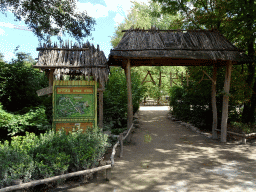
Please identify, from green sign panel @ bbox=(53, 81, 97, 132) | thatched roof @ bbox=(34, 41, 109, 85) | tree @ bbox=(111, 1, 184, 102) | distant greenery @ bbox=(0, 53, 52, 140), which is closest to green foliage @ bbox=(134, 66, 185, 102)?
tree @ bbox=(111, 1, 184, 102)

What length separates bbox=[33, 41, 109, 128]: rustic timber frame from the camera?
735 cm

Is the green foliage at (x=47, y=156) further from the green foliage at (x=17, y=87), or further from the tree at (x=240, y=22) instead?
the tree at (x=240, y=22)

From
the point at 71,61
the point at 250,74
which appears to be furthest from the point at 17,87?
the point at 250,74

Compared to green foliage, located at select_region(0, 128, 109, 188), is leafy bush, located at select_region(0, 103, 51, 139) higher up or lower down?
higher up

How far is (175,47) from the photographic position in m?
8.66

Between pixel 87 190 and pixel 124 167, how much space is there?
168 cm

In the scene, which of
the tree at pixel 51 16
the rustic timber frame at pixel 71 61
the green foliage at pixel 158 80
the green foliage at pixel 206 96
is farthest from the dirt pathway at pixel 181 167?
the green foliage at pixel 158 80

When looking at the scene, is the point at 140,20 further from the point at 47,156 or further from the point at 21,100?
the point at 47,156

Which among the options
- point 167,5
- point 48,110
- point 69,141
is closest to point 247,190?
point 69,141

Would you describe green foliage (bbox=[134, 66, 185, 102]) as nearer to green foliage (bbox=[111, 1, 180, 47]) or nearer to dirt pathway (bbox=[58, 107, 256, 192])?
green foliage (bbox=[111, 1, 180, 47])

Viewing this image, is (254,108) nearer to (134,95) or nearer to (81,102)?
(134,95)

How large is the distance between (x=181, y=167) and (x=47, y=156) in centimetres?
367

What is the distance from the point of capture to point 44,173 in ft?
14.8

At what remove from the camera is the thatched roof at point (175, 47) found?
8.35 meters
